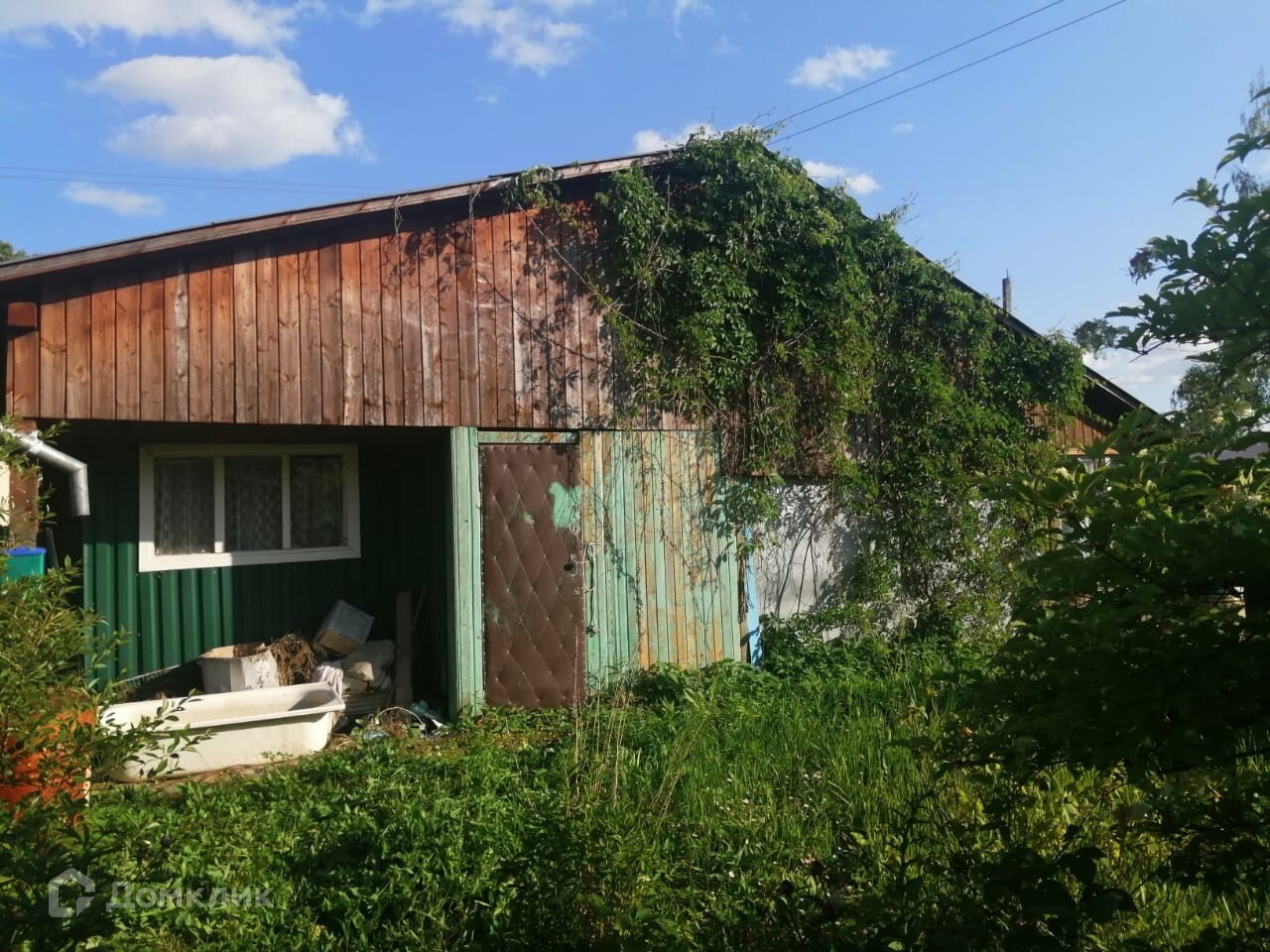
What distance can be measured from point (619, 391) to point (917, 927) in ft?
19.1

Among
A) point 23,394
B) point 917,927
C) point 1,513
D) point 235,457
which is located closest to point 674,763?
point 917,927

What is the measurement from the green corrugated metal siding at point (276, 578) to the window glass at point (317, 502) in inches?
8.1

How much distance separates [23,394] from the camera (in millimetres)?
5887

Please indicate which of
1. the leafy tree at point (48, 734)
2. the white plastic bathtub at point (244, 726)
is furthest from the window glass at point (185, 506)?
the leafy tree at point (48, 734)

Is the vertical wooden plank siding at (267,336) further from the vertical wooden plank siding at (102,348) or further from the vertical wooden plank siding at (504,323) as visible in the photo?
the vertical wooden plank siding at (504,323)

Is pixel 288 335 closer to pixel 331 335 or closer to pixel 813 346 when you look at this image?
pixel 331 335

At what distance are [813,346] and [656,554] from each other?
258 centimetres

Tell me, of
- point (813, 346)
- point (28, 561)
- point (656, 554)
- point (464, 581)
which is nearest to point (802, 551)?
point (656, 554)

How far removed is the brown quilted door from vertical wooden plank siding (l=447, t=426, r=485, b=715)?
0.24 feet

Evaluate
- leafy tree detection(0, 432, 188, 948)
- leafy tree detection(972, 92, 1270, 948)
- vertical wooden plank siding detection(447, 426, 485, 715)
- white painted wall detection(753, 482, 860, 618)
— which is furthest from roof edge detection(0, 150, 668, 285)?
leafy tree detection(972, 92, 1270, 948)

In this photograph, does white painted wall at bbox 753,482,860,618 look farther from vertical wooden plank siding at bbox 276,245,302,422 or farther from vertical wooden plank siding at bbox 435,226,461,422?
vertical wooden plank siding at bbox 276,245,302,422

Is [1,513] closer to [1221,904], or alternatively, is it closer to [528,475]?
[528,475]

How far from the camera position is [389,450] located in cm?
865

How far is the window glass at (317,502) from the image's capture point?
8.24 meters
